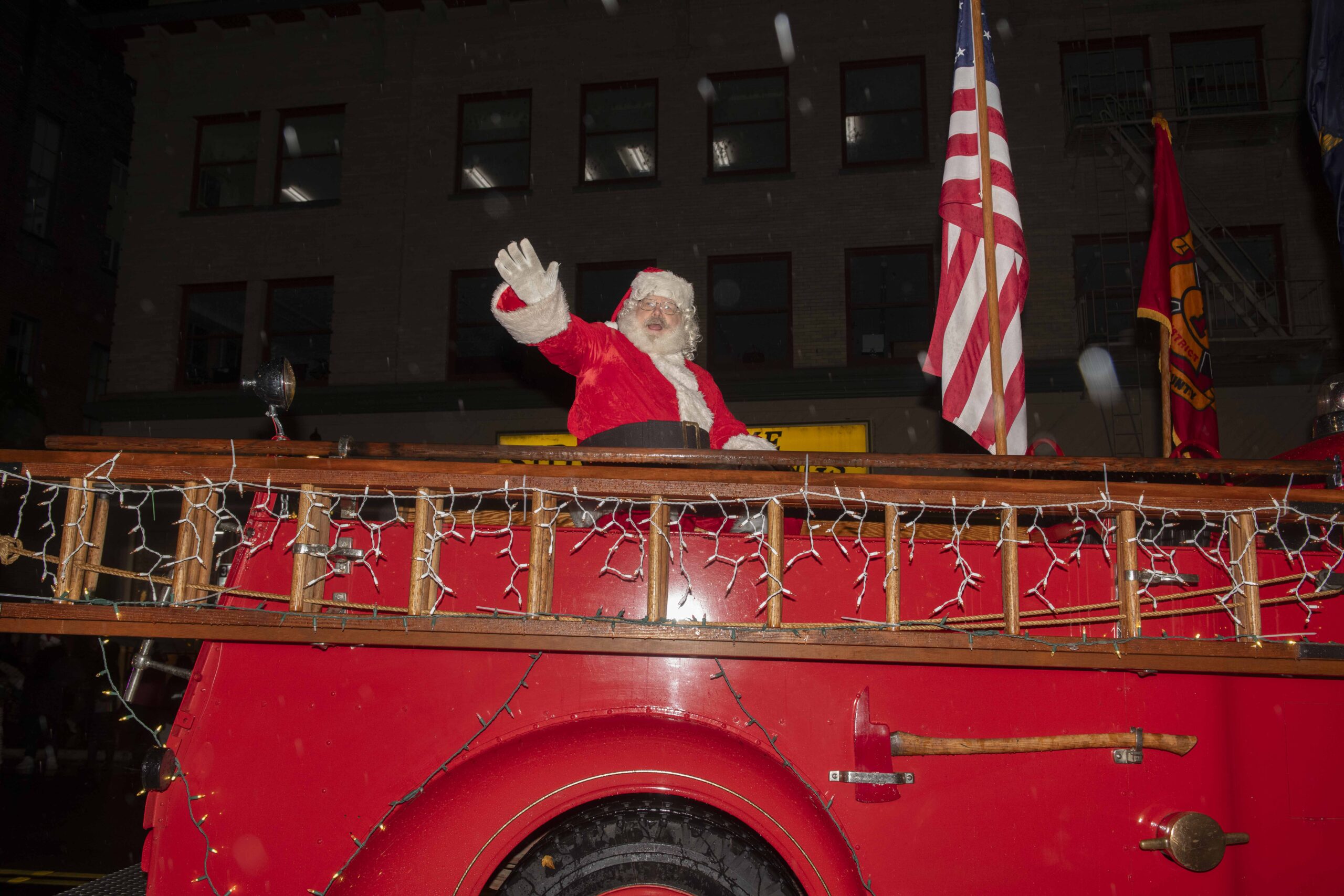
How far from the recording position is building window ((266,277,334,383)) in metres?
14.2

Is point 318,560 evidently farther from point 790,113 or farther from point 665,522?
point 790,113

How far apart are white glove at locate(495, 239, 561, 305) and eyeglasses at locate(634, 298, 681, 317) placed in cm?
94

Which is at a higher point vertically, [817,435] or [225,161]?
[225,161]

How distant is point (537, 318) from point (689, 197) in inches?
409

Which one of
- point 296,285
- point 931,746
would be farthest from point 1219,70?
point 296,285

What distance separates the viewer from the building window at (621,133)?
13.8m

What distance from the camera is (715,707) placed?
93.7 inches

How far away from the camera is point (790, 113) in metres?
13.3

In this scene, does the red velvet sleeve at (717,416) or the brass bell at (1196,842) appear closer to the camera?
the brass bell at (1196,842)

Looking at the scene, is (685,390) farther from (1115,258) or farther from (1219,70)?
(1219,70)

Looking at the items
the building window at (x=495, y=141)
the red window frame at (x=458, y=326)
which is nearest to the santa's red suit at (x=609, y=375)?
the red window frame at (x=458, y=326)

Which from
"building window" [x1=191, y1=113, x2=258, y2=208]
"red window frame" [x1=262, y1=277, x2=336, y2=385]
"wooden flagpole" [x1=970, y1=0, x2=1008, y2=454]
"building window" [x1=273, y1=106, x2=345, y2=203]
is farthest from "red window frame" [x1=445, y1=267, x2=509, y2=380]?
"wooden flagpole" [x1=970, y1=0, x2=1008, y2=454]

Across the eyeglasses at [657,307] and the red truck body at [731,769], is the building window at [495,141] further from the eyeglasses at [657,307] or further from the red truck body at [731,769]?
the red truck body at [731,769]

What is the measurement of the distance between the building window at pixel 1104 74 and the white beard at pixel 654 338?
10.3m
